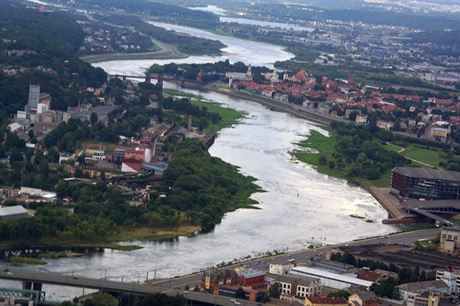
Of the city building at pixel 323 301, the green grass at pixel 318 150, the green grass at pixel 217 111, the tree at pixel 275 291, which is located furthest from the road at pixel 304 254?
the green grass at pixel 217 111

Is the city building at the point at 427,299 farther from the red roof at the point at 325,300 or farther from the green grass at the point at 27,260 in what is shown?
the green grass at the point at 27,260

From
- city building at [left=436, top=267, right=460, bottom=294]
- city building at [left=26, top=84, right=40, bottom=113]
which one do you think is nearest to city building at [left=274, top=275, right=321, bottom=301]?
city building at [left=436, top=267, right=460, bottom=294]

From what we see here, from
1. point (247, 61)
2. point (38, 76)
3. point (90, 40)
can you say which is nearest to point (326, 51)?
point (247, 61)

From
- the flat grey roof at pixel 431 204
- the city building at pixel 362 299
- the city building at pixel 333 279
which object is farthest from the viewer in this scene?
the flat grey roof at pixel 431 204

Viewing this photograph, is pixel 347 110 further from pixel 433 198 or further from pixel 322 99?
pixel 433 198

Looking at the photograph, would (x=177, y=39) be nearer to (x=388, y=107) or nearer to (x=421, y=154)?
(x=388, y=107)

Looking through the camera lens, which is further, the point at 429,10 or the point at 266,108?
the point at 429,10
